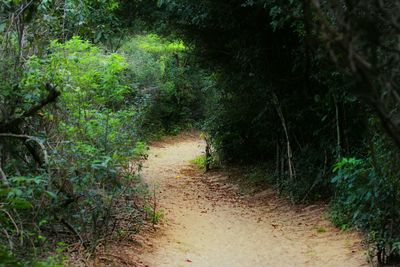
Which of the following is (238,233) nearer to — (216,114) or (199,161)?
(216,114)

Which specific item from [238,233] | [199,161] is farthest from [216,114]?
[238,233]

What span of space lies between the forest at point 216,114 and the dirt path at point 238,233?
1.41 feet

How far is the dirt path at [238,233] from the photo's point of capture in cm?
670

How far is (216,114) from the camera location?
49.0 feet

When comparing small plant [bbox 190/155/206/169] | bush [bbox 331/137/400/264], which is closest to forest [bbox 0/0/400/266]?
bush [bbox 331/137/400/264]

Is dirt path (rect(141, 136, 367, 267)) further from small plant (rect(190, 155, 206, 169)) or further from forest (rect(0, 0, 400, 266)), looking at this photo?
small plant (rect(190, 155, 206, 169))

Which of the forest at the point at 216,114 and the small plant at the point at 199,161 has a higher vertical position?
the forest at the point at 216,114

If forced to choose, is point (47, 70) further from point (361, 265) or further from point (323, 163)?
point (323, 163)

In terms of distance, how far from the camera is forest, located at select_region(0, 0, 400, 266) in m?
3.13

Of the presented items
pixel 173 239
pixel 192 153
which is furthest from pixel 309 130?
pixel 192 153

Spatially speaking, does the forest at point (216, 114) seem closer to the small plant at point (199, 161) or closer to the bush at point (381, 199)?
the bush at point (381, 199)

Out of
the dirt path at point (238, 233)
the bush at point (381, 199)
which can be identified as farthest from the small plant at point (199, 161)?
the bush at point (381, 199)

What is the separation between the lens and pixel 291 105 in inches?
422

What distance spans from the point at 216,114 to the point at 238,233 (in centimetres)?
703
